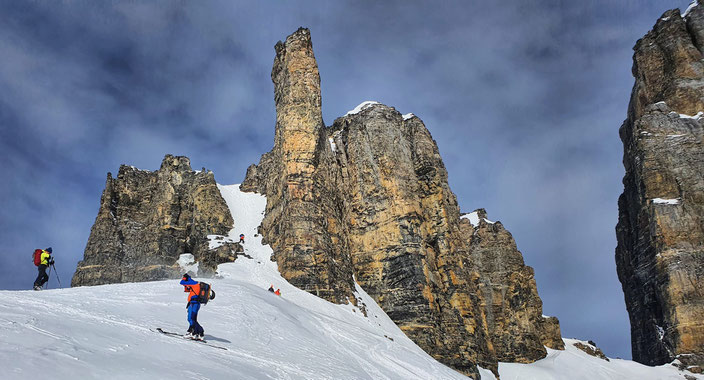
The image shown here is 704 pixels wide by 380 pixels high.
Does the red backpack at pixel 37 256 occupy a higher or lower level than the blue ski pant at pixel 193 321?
higher

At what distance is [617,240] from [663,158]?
28097 mm

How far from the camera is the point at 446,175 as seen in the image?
58438 millimetres

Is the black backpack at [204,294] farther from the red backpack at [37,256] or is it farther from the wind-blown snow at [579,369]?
the wind-blown snow at [579,369]

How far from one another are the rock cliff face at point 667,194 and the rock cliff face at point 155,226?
59368mm

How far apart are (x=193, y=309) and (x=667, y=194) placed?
3000 inches

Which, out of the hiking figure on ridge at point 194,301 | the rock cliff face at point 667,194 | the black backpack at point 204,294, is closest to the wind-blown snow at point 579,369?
the rock cliff face at point 667,194

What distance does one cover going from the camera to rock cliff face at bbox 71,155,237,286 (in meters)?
45.3

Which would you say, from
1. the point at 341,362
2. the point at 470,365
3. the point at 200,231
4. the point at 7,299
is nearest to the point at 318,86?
the point at 200,231

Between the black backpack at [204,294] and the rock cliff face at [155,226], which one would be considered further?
the rock cliff face at [155,226]

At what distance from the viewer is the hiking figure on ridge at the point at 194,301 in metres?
11.8

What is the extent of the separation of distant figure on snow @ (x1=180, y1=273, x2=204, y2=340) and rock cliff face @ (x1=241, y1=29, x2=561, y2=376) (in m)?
23.2

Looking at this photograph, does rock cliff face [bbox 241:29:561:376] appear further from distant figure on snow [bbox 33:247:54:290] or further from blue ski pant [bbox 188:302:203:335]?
blue ski pant [bbox 188:302:203:335]

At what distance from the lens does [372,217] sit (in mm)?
45719

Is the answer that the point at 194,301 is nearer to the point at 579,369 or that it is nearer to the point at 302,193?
the point at 302,193
